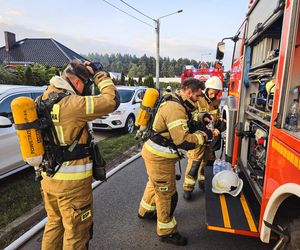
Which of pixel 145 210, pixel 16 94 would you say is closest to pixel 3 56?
pixel 16 94

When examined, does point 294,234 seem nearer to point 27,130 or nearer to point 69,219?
point 69,219

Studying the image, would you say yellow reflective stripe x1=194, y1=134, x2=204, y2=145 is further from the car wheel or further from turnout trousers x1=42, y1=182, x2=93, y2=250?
the car wheel

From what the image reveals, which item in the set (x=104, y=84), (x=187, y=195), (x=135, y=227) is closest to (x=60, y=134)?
(x=104, y=84)

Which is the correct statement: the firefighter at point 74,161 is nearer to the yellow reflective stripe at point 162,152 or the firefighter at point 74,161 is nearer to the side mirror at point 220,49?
the yellow reflective stripe at point 162,152

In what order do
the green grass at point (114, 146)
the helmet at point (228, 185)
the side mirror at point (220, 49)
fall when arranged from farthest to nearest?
the green grass at point (114, 146) < the side mirror at point (220, 49) < the helmet at point (228, 185)

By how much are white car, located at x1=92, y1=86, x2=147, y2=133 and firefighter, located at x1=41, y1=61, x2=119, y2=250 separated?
18.8 feet

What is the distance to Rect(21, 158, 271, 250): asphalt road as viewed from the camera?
2.76m

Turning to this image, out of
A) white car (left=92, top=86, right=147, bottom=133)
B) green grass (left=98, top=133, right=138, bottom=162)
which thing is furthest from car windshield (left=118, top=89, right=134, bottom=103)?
green grass (left=98, top=133, right=138, bottom=162)

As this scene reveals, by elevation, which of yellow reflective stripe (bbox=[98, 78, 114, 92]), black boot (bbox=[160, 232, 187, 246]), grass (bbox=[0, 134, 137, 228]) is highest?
yellow reflective stripe (bbox=[98, 78, 114, 92])

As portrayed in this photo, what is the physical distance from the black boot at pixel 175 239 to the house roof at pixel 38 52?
31409 mm

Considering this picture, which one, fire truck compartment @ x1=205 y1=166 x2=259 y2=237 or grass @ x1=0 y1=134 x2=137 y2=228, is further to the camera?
grass @ x1=0 y1=134 x2=137 y2=228

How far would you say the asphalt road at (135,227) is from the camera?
276 centimetres

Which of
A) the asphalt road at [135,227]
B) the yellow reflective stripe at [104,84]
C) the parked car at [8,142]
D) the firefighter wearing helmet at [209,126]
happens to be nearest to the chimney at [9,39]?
the parked car at [8,142]

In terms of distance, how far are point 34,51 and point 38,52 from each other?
59 centimetres
